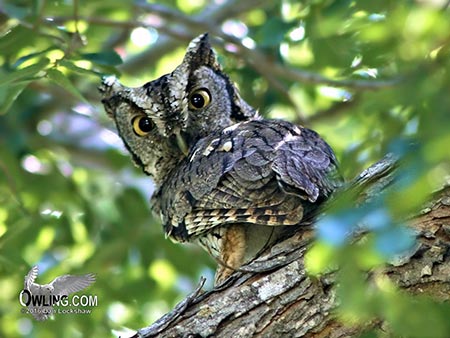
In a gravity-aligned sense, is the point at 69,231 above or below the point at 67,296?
above

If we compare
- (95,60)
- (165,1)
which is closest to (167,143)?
(95,60)

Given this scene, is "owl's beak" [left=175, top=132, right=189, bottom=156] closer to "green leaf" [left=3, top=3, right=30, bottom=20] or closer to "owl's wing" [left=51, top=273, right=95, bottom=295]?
"owl's wing" [left=51, top=273, right=95, bottom=295]

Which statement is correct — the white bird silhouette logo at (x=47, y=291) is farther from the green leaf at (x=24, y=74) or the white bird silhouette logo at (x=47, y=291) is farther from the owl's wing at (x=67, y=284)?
the green leaf at (x=24, y=74)

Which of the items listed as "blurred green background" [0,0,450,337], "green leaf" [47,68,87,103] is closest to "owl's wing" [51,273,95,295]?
"blurred green background" [0,0,450,337]

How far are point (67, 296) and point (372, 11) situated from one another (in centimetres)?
191

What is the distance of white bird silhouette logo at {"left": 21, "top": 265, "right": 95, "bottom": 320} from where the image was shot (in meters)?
3.63

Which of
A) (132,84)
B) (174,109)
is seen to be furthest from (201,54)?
(132,84)

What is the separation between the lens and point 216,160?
3.33 meters

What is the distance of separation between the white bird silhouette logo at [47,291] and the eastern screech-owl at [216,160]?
0.51 meters

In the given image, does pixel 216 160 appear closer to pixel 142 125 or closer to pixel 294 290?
pixel 294 290

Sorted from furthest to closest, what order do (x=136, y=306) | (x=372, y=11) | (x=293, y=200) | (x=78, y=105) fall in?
(x=78, y=105) < (x=136, y=306) < (x=372, y=11) < (x=293, y=200)

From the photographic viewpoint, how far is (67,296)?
3.75 metres

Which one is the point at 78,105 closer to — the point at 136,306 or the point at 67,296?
the point at 136,306

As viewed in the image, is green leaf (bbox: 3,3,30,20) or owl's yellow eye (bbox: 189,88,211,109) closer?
green leaf (bbox: 3,3,30,20)
